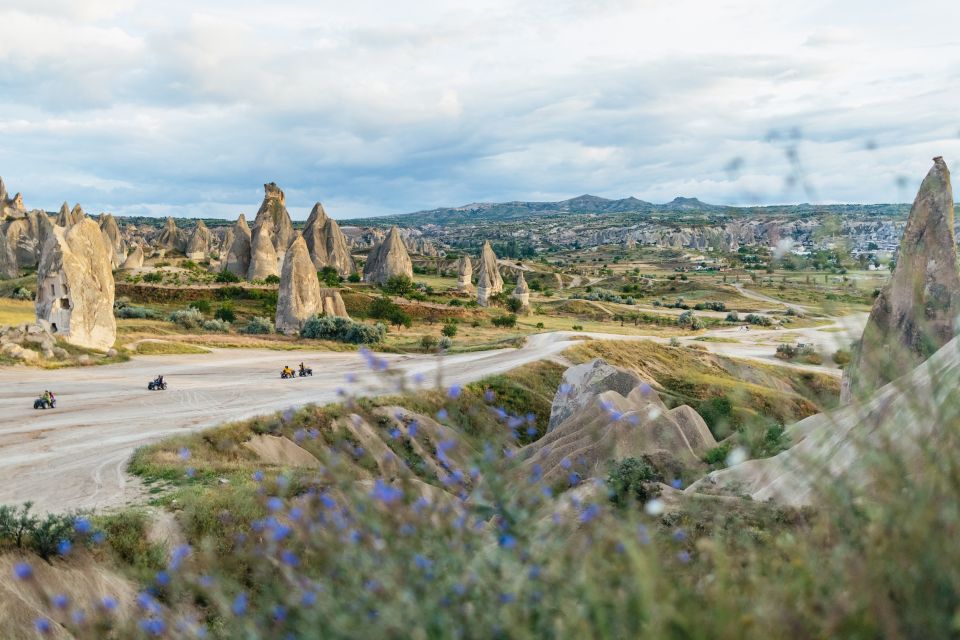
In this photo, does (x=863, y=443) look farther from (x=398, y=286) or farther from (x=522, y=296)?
(x=398, y=286)

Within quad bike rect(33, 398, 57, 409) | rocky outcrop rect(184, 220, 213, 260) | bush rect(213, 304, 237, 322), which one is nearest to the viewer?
quad bike rect(33, 398, 57, 409)

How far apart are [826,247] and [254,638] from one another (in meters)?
3.93

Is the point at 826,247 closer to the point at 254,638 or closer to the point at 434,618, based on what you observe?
the point at 434,618

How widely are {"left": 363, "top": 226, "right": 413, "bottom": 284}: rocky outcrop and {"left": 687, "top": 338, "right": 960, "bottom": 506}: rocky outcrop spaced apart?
6612 cm

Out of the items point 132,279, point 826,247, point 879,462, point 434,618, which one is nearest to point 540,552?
point 434,618

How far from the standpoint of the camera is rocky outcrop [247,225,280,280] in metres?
71.2

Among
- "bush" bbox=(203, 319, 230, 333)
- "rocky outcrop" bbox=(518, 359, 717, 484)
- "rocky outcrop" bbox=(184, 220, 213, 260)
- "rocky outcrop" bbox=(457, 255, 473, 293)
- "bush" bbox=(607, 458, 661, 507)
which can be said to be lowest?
"rocky outcrop" bbox=(518, 359, 717, 484)

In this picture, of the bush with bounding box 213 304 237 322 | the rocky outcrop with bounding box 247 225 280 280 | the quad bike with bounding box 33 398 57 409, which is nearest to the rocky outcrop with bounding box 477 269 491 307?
the rocky outcrop with bounding box 247 225 280 280

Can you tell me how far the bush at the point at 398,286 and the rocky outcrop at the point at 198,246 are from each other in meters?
47.1

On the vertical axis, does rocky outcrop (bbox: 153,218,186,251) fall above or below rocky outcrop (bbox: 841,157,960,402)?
above

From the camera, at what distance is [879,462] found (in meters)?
2.78

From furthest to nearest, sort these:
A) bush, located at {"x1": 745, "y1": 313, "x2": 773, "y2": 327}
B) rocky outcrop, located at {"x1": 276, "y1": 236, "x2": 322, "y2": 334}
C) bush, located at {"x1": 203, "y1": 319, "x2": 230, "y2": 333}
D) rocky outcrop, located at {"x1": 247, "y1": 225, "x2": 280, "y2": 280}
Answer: rocky outcrop, located at {"x1": 247, "y1": 225, "x2": 280, "y2": 280} < bush, located at {"x1": 745, "y1": 313, "x2": 773, "y2": 327} < rocky outcrop, located at {"x1": 276, "y1": 236, "x2": 322, "y2": 334} < bush, located at {"x1": 203, "y1": 319, "x2": 230, "y2": 333}

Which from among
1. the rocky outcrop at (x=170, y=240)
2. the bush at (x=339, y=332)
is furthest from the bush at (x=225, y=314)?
the rocky outcrop at (x=170, y=240)

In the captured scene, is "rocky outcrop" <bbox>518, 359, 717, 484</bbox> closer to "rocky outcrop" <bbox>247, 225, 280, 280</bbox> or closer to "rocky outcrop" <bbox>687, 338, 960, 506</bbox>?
"rocky outcrop" <bbox>687, 338, 960, 506</bbox>
